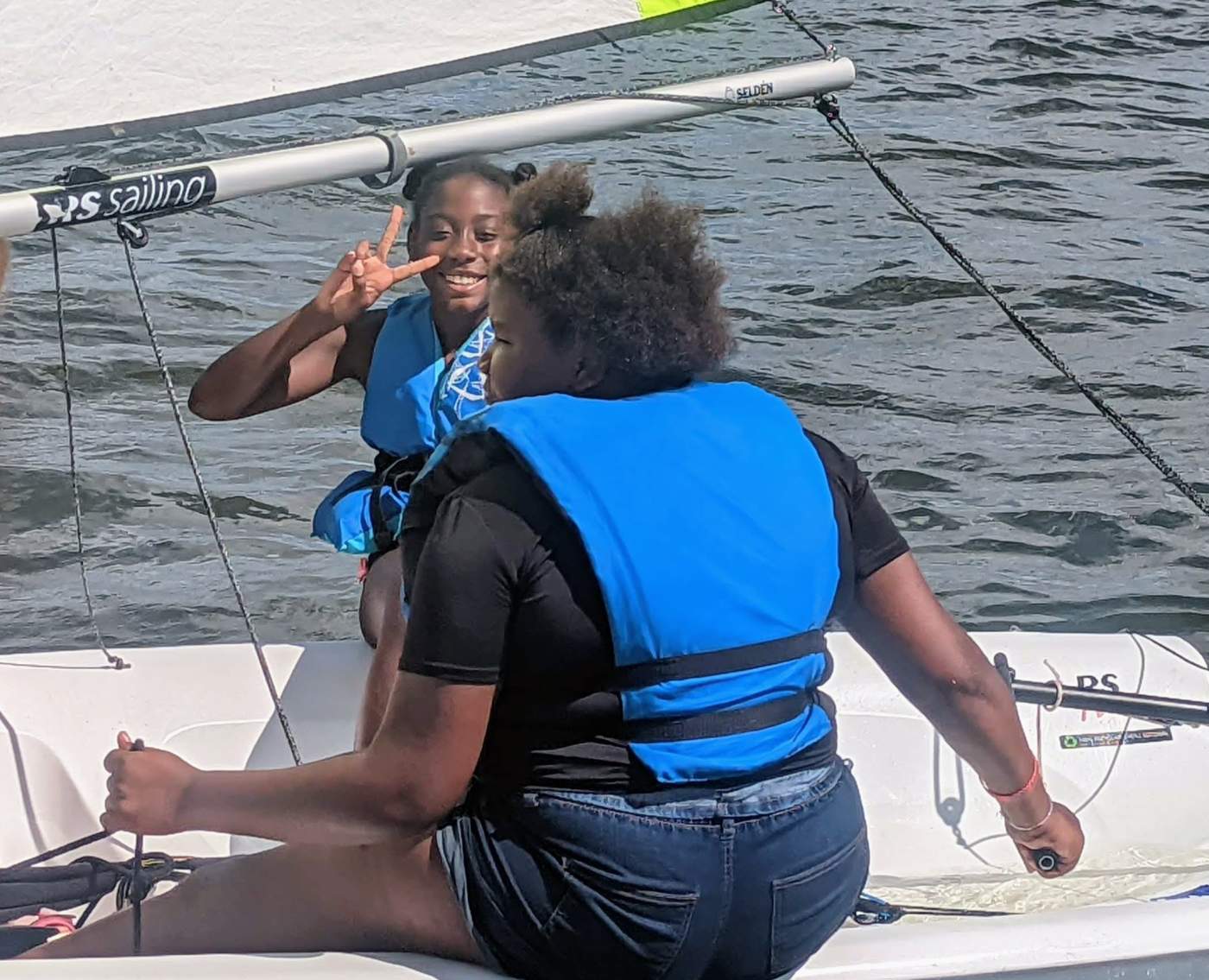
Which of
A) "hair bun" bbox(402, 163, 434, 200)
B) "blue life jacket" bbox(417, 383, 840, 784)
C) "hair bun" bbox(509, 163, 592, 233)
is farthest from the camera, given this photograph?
"hair bun" bbox(402, 163, 434, 200)

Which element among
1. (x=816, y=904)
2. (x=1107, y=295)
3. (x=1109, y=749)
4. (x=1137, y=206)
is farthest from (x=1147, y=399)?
(x=816, y=904)

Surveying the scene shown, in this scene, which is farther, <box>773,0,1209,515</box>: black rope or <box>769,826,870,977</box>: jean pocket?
<box>773,0,1209,515</box>: black rope

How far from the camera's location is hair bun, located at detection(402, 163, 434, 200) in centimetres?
219

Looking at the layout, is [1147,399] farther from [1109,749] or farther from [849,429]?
[1109,749]

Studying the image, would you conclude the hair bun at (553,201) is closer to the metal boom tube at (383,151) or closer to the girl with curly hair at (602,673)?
the girl with curly hair at (602,673)

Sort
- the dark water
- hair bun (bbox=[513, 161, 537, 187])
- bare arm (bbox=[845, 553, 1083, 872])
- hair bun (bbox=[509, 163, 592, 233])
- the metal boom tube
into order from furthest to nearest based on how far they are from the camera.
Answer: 1. the dark water
2. hair bun (bbox=[513, 161, 537, 187])
3. the metal boom tube
4. bare arm (bbox=[845, 553, 1083, 872])
5. hair bun (bbox=[509, 163, 592, 233])

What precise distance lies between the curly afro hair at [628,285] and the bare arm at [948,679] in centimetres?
29

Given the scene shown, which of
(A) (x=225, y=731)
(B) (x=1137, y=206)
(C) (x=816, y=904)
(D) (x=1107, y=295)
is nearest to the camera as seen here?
(C) (x=816, y=904)

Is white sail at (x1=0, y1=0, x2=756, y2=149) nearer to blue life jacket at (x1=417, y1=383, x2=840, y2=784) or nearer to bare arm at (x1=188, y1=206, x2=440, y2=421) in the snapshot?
bare arm at (x1=188, y1=206, x2=440, y2=421)

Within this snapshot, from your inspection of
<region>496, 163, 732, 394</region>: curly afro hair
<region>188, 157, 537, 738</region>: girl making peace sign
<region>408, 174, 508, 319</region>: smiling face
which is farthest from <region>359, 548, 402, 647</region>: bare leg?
<region>496, 163, 732, 394</region>: curly afro hair

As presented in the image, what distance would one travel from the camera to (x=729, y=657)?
1.40 m

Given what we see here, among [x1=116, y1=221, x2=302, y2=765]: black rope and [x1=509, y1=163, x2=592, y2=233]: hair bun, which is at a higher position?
[x1=509, y1=163, x2=592, y2=233]: hair bun

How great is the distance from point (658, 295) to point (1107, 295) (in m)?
4.40

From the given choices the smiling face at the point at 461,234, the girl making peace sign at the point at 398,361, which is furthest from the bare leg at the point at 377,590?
the smiling face at the point at 461,234
